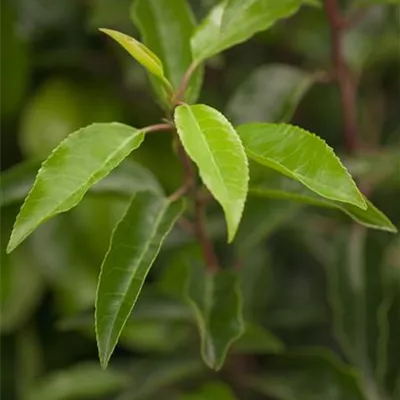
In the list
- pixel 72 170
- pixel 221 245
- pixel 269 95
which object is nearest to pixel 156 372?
pixel 221 245

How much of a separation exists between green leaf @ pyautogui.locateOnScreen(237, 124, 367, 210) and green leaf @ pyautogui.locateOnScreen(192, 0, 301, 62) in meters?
0.10

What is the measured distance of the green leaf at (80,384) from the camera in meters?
1.00

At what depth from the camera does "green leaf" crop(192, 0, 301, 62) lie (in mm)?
689

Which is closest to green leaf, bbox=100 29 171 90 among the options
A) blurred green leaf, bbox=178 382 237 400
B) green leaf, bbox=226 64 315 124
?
green leaf, bbox=226 64 315 124

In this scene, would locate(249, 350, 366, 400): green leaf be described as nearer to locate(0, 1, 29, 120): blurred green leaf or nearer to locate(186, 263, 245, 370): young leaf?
locate(186, 263, 245, 370): young leaf

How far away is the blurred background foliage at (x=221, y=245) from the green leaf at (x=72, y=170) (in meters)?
0.27

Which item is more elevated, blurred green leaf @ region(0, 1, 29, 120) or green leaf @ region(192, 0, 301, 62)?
green leaf @ region(192, 0, 301, 62)

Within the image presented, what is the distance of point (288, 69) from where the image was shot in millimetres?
954

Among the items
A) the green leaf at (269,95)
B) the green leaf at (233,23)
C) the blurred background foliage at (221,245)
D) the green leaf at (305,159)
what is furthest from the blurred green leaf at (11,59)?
the green leaf at (305,159)

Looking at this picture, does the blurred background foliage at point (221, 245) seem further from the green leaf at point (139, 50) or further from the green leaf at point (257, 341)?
the green leaf at point (139, 50)

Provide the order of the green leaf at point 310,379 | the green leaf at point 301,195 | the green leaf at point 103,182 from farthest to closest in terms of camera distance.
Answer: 1. the green leaf at point 310,379
2. the green leaf at point 103,182
3. the green leaf at point 301,195

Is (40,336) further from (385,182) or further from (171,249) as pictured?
(385,182)

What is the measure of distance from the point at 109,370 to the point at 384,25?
53 centimetres

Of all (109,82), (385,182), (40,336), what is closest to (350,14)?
(385,182)
